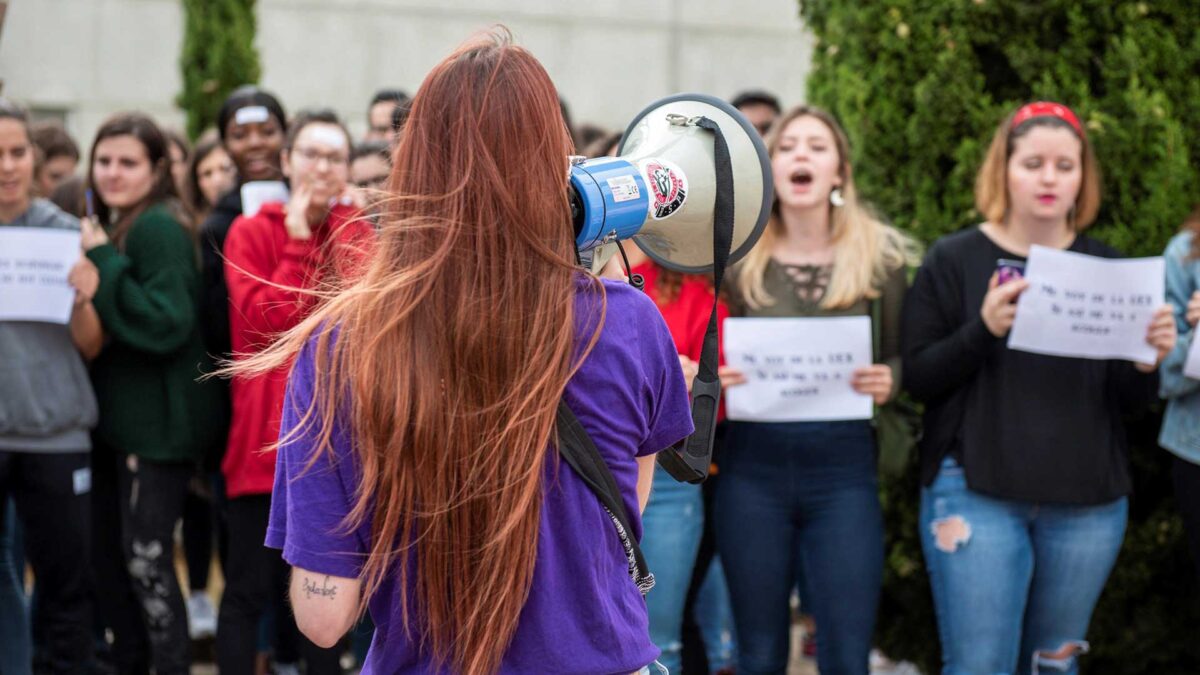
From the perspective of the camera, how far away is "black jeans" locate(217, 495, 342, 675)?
4605 mm

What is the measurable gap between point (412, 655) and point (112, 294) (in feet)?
9.81

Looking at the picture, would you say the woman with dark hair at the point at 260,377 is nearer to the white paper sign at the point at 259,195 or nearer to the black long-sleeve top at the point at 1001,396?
the white paper sign at the point at 259,195

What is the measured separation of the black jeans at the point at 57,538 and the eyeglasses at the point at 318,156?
1251 mm

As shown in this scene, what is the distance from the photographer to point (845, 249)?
4434 millimetres

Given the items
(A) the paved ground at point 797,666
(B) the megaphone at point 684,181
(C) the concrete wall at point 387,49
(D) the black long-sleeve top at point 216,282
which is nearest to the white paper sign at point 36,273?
(D) the black long-sleeve top at point 216,282

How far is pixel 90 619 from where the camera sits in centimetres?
460

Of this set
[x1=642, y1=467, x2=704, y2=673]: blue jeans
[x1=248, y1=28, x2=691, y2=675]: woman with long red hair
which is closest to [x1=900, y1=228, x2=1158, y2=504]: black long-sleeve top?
[x1=642, y1=467, x2=704, y2=673]: blue jeans

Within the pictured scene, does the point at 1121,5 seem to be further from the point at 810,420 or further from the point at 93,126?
the point at 93,126

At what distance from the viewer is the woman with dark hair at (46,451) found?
14.7ft

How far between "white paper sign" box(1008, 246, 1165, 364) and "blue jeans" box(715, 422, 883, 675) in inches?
25.5

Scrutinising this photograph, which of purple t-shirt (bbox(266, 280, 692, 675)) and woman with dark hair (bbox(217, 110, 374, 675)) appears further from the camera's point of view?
woman with dark hair (bbox(217, 110, 374, 675))

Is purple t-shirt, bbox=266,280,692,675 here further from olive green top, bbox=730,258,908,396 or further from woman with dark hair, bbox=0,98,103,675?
woman with dark hair, bbox=0,98,103,675

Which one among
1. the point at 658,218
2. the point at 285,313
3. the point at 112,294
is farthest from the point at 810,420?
the point at 112,294

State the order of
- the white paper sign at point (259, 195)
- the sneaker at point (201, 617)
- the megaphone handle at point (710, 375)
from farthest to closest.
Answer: the sneaker at point (201, 617) → the white paper sign at point (259, 195) → the megaphone handle at point (710, 375)
